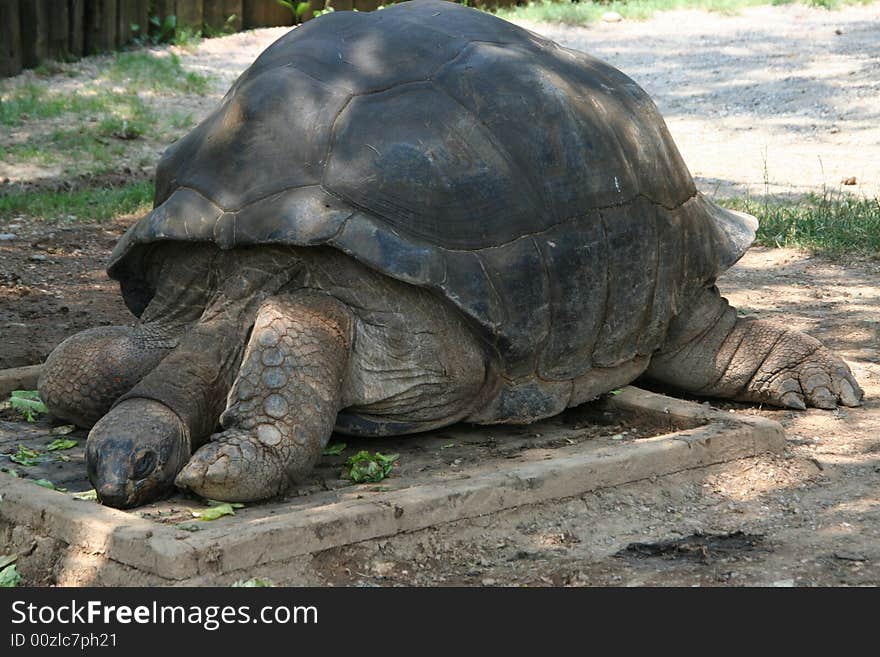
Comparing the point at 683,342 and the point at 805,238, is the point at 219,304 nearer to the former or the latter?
the point at 683,342

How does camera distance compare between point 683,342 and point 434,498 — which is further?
point 683,342

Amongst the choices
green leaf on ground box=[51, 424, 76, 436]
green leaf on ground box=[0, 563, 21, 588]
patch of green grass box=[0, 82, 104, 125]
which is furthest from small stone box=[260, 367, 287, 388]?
patch of green grass box=[0, 82, 104, 125]

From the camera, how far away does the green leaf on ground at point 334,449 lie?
4250 mm

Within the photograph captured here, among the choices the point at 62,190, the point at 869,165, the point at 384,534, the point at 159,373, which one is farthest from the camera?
the point at 869,165

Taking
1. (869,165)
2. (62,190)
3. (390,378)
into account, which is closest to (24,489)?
(390,378)

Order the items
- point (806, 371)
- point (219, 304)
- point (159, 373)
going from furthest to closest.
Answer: point (806, 371) → point (219, 304) → point (159, 373)

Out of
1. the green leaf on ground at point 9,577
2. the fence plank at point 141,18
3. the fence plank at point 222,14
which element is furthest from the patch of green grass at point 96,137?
the green leaf on ground at point 9,577

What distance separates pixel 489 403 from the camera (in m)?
4.34

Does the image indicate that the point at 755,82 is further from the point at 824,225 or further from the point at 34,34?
the point at 34,34

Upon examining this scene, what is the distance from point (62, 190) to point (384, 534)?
602 cm

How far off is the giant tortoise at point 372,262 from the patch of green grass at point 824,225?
2.72 meters

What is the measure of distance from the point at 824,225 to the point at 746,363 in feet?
8.80

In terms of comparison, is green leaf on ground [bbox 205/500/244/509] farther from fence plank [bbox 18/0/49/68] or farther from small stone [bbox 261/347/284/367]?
fence plank [bbox 18/0/49/68]

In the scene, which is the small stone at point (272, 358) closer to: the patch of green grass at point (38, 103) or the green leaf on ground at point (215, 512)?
the green leaf on ground at point (215, 512)
